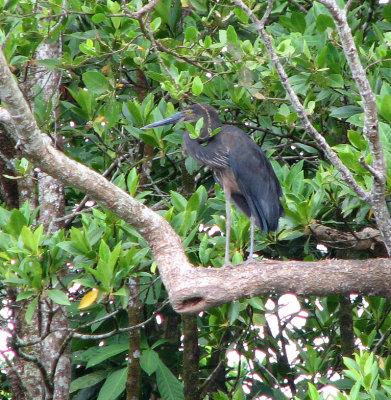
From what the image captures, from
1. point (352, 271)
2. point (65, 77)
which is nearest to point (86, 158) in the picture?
point (65, 77)

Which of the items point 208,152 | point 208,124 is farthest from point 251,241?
point 208,124

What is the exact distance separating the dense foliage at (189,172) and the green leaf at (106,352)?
0.01 metres

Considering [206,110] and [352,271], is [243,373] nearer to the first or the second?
[206,110]

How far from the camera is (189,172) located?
16.3ft

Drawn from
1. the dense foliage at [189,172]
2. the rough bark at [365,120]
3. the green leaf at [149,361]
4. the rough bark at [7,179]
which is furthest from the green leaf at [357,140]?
the rough bark at [7,179]

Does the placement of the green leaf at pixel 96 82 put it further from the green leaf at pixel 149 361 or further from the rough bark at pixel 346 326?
the rough bark at pixel 346 326

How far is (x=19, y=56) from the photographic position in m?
4.49

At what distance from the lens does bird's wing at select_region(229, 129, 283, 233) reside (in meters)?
4.72

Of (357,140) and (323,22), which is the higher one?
(323,22)

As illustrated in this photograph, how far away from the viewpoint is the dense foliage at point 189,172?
3.90 m

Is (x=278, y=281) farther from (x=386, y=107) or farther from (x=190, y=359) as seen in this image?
(x=190, y=359)

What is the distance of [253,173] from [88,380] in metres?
1.74

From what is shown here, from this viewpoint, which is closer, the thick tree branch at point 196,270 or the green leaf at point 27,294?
the thick tree branch at point 196,270

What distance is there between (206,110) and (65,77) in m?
1.20
